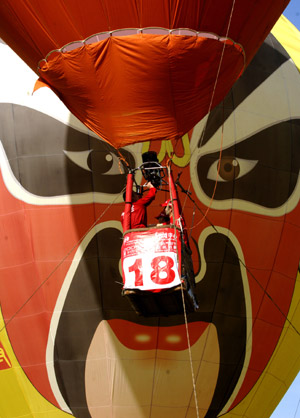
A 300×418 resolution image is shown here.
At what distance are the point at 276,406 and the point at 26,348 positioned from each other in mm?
2747

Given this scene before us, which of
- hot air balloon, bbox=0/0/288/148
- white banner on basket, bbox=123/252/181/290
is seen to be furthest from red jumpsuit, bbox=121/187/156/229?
hot air balloon, bbox=0/0/288/148

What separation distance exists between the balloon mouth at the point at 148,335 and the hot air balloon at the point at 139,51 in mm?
1925

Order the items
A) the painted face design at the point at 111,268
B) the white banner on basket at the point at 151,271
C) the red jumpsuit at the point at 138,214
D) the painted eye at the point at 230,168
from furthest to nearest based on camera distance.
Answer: the painted eye at the point at 230,168
the painted face design at the point at 111,268
the red jumpsuit at the point at 138,214
the white banner on basket at the point at 151,271

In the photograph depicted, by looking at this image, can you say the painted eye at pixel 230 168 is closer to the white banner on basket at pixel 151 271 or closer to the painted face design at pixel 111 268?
the painted face design at pixel 111 268

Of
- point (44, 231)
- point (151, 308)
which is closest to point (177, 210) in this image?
point (151, 308)

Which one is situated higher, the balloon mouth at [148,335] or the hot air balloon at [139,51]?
the hot air balloon at [139,51]

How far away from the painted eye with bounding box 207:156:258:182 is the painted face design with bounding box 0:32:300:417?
0.01 meters

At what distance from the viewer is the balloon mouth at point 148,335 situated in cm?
824

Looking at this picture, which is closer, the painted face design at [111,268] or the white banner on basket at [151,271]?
the white banner on basket at [151,271]

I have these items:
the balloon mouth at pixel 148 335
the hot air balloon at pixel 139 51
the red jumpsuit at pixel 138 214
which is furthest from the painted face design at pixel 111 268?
the red jumpsuit at pixel 138 214

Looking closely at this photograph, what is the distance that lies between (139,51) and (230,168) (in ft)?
6.78

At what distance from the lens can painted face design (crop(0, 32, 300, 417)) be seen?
823 cm

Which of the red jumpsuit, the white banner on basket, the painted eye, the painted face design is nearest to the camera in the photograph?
the white banner on basket

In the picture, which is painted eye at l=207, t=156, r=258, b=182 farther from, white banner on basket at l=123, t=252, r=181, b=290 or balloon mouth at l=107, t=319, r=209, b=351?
white banner on basket at l=123, t=252, r=181, b=290
